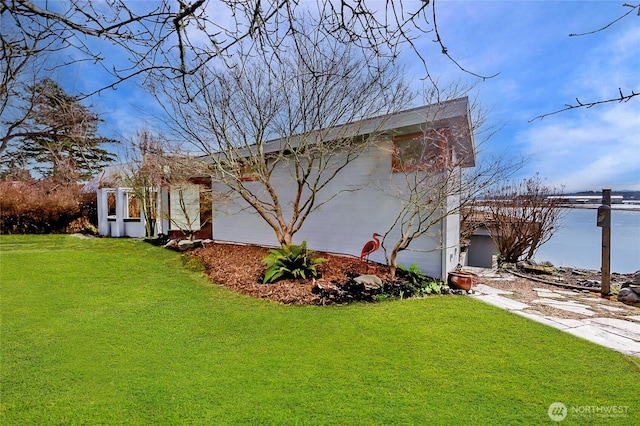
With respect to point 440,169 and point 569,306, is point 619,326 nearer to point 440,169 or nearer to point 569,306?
point 569,306

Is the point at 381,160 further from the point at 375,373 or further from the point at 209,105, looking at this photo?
the point at 375,373

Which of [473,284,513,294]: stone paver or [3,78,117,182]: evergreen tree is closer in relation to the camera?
[3,78,117,182]: evergreen tree

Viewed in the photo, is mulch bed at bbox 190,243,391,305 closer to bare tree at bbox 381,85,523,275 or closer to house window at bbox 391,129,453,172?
bare tree at bbox 381,85,523,275

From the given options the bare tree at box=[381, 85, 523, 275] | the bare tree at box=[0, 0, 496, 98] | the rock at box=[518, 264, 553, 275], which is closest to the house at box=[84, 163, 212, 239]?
the bare tree at box=[381, 85, 523, 275]

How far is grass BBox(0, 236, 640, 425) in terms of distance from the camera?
2.51 m

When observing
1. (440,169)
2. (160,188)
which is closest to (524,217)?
(440,169)

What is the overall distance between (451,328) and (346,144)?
450 centimetres

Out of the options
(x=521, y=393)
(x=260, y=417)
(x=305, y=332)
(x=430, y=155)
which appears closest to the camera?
(x=260, y=417)

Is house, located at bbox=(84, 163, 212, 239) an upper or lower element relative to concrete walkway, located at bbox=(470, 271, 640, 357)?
upper

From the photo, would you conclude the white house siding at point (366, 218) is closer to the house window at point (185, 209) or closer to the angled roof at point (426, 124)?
the angled roof at point (426, 124)

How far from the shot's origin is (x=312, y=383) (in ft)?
9.47

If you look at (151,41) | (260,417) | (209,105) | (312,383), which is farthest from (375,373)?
(209,105)

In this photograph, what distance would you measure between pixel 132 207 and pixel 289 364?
13814 millimetres

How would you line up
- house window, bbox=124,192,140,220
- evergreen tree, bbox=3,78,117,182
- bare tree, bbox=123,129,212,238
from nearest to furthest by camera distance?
evergreen tree, bbox=3,78,117,182 < bare tree, bbox=123,129,212,238 < house window, bbox=124,192,140,220
